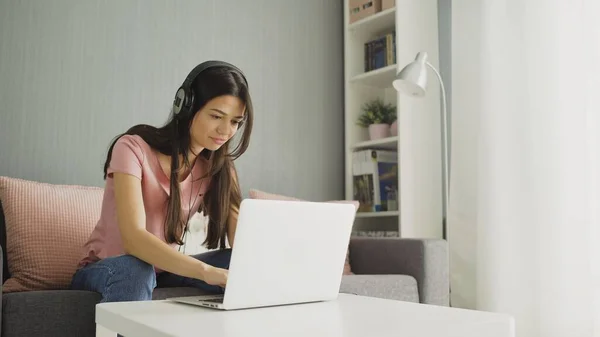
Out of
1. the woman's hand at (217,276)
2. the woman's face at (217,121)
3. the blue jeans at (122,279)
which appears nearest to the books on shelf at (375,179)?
the woman's face at (217,121)

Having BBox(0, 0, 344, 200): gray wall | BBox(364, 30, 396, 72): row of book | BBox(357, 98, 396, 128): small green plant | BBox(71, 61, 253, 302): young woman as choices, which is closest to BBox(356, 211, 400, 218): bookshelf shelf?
BBox(0, 0, 344, 200): gray wall

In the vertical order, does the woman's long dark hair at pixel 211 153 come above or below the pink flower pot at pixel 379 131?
below

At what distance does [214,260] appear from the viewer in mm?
1482

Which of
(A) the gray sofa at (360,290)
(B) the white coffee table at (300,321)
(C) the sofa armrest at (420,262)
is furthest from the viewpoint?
(C) the sofa armrest at (420,262)

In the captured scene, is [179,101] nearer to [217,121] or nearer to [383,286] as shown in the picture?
[217,121]

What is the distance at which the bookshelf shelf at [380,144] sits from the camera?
279 centimetres

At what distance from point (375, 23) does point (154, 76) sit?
1.20 metres

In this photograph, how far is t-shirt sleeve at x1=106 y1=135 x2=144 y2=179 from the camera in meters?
1.38

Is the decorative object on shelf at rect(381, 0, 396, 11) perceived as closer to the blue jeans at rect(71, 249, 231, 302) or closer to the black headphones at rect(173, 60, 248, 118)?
the black headphones at rect(173, 60, 248, 118)

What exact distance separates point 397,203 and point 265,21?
1.11 metres

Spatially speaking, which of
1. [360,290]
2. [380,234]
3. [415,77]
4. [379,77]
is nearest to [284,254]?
[360,290]

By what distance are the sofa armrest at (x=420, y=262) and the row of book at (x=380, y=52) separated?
108cm

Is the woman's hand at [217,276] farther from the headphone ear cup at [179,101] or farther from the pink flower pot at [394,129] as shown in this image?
the pink flower pot at [394,129]

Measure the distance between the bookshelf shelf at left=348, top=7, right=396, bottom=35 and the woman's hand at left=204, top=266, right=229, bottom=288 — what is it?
6.83ft
